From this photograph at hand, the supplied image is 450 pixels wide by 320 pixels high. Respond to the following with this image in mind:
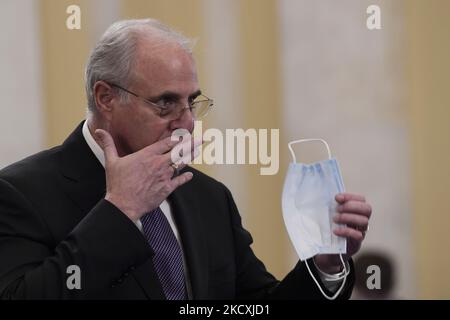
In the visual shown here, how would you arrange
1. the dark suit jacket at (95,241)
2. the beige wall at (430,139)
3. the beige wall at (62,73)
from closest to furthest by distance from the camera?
1. the dark suit jacket at (95,241)
2. the beige wall at (62,73)
3. the beige wall at (430,139)

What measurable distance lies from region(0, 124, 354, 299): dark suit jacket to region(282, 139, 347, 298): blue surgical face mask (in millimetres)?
121

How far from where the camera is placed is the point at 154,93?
1431 mm

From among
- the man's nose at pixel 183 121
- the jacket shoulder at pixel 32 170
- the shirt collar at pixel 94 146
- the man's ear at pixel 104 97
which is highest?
the man's ear at pixel 104 97

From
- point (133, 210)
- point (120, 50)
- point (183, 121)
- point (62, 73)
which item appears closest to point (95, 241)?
point (133, 210)

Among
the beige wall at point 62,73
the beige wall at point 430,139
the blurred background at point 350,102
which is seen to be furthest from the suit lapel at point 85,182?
the beige wall at point 430,139

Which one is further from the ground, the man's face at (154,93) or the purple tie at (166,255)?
the man's face at (154,93)

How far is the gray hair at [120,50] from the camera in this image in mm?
1452

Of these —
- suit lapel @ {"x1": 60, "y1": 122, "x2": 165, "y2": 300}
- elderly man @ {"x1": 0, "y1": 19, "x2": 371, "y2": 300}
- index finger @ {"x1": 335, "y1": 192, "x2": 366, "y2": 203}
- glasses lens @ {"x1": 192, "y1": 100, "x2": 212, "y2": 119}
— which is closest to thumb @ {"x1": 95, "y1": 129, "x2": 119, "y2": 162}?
elderly man @ {"x1": 0, "y1": 19, "x2": 371, "y2": 300}

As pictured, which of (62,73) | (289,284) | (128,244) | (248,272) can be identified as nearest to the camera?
(128,244)

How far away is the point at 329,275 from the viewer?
1.48m

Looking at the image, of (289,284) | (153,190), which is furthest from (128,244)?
(289,284)

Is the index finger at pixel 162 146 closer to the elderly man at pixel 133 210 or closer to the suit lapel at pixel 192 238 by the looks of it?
the elderly man at pixel 133 210

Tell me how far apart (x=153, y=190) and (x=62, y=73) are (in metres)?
0.96
